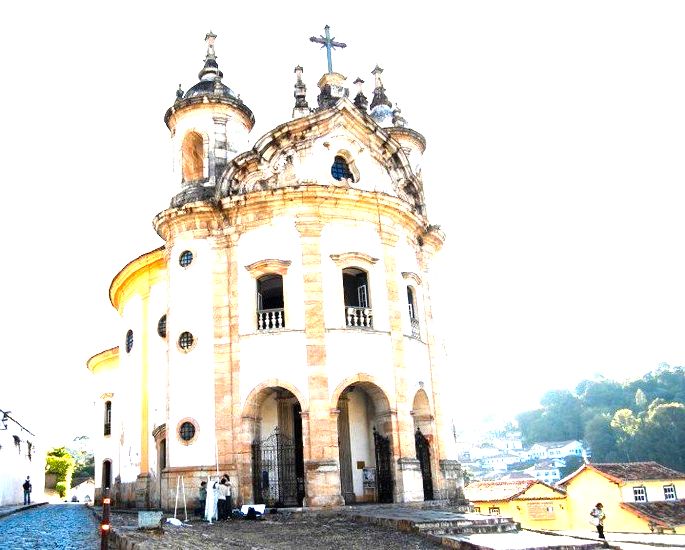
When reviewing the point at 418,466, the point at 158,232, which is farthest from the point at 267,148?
the point at 418,466

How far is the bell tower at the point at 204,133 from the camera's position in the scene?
23.4 meters

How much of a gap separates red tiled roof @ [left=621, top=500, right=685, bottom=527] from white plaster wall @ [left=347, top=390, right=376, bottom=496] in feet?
68.7

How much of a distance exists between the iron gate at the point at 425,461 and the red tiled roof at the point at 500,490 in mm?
19313

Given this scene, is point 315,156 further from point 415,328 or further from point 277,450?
point 277,450

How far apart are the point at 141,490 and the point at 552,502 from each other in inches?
1059

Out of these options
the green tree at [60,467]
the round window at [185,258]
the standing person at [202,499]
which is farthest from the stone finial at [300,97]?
the green tree at [60,467]

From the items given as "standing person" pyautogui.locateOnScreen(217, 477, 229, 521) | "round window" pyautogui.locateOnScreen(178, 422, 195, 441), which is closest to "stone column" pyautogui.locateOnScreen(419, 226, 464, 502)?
"standing person" pyautogui.locateOnScreen(217, 477, 229, 521)

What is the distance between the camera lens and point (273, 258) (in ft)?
69.7

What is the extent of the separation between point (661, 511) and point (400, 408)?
79.7 ft

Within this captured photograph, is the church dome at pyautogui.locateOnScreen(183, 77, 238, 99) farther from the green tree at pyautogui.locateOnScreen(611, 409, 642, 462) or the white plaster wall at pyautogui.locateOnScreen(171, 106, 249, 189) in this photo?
the green tree at pyautogui.locateOnScreen(611, 409, 642, 462)

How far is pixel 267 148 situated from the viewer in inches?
883

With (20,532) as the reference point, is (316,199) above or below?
above

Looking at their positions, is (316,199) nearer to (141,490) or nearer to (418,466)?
(418,466)

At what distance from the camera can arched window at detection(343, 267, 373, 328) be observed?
70.2 ft
